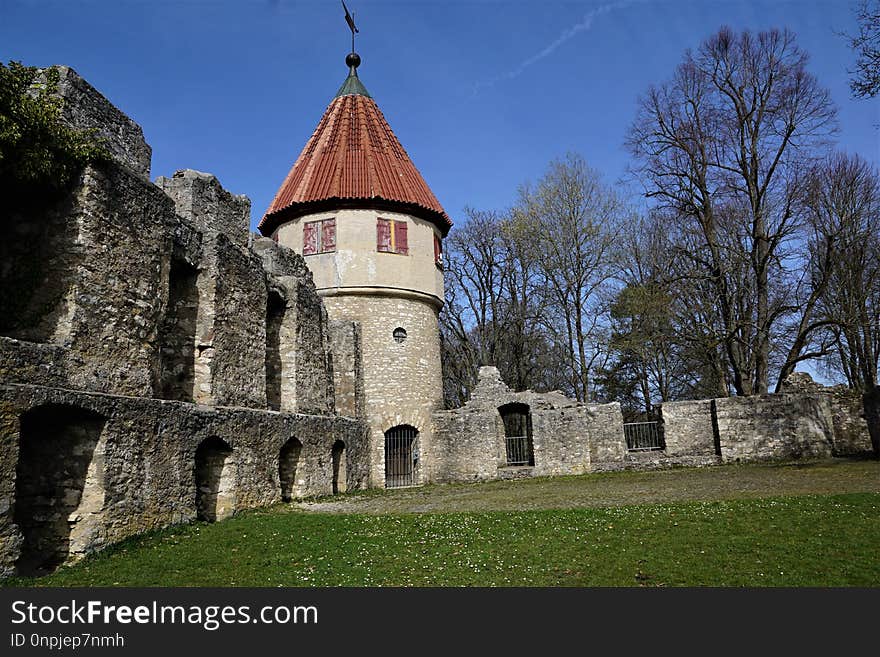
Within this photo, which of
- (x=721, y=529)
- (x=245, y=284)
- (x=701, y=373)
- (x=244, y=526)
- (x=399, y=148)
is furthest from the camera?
(x=701, y=373)

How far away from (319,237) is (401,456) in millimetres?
8327

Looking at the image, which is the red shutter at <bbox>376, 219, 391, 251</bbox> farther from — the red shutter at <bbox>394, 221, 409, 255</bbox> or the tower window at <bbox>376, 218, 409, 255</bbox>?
the red shutter at <bbox>394, 221, 409, 255</bbox>

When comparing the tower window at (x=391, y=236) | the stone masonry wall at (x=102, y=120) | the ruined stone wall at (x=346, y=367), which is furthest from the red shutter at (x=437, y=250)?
the stone masonry wall at (x=102, y=120)

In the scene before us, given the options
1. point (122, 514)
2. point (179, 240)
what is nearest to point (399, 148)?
point (179, 240)

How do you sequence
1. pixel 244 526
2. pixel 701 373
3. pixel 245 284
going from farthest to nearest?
pixel 701 373 → pixel 245 284 → pixel 244 526

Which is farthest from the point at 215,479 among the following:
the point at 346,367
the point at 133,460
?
the point at 346,367

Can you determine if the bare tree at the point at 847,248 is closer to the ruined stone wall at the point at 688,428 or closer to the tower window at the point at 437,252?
the ruined stone wall at the point at 688,428

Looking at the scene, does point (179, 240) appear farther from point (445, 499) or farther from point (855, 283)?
point (855, 283)

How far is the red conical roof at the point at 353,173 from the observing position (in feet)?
73.9

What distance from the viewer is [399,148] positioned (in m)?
25.9

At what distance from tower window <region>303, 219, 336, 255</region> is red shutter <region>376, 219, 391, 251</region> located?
156cm

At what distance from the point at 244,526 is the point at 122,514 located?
2038 mm

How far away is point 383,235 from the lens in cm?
2245

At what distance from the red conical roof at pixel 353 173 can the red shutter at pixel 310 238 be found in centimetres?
57
